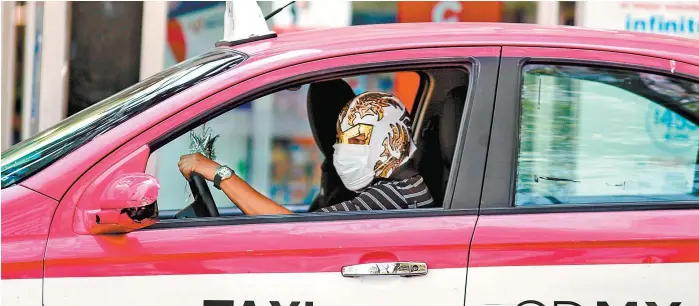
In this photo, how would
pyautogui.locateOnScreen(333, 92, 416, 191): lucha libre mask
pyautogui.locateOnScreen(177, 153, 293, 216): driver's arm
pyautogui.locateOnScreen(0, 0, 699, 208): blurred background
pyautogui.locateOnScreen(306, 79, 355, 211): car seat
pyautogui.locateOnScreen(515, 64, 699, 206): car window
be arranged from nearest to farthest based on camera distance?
pyautogui.locateOnScreen(515, 64, 699, 206): car window → pyautogui.locateOnScreen(177, 153, 293, 216): driver's arm → pyautogui.locateOnScreen(333, 92, 416, 191): lucha libre mask → pyautogui.locateOnScreen(306, 79, 355, 211): car seat → pyautogui.locateOnScreen(0, 0, 699, 208): blurred background

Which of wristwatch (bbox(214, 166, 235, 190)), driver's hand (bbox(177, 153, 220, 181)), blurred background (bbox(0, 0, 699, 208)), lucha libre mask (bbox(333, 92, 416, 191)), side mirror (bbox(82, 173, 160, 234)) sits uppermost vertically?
blurred background (bbox(0, 0, 699, 208))

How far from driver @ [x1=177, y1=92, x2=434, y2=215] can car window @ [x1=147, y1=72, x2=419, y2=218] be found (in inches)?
3.6

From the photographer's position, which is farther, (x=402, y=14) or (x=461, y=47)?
(x=402, y=14)

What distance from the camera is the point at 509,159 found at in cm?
269

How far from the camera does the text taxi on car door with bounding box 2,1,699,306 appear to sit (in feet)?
8.34

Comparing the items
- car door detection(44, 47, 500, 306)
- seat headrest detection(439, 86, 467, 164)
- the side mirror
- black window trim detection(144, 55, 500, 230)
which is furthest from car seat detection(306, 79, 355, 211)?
the side mirror

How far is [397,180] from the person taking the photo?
3096mm

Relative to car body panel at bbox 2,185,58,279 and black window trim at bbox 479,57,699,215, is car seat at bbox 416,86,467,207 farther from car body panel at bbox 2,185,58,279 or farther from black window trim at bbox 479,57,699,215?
car body panel at bbox 2,185,58,279

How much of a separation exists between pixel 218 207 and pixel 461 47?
3.07ft

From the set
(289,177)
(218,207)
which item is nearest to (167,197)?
(218,207)

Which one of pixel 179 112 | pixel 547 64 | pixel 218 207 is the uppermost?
pixel 547 64

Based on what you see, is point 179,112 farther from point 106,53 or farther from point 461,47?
point 106,53

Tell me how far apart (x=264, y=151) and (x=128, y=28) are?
1447 mm

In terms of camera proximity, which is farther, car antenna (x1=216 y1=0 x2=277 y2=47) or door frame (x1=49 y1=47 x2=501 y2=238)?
car antenna (x1=216 y1=0 x2=277 y2=47)
